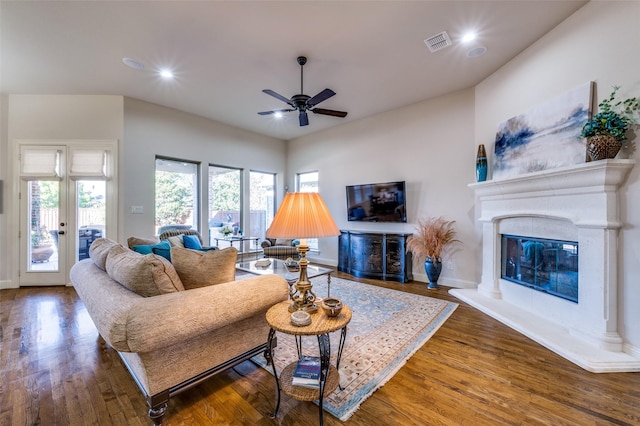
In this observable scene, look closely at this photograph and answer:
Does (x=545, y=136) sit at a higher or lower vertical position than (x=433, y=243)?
higher

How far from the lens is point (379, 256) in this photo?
4.70 m

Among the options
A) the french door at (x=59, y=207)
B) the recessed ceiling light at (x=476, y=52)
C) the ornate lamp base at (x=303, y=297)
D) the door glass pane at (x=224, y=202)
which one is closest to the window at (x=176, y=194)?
the door glass pane at (x=224, y=202)

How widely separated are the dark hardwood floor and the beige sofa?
0.77ft

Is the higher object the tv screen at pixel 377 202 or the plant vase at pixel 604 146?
the plant vase at pixel 604 146

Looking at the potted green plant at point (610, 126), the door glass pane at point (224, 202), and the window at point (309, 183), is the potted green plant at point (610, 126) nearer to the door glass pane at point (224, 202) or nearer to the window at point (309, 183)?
the window at point (309, 183)

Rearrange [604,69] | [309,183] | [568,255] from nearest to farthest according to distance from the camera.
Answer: [604,69], [568,255], [309,183]

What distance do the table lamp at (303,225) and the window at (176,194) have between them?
3.75 m

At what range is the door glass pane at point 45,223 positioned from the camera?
4.34 metres

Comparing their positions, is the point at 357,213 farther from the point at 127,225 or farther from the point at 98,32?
the point at 98,32

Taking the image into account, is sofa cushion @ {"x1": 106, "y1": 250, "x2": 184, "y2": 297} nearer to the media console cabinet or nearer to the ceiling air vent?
the ceiling air vent

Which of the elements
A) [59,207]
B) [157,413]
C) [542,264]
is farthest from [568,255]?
[59,207]

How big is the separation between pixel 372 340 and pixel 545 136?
112 inches

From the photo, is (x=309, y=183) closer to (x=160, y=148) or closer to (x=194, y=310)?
(x=160, y=148)

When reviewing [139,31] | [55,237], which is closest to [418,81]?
[139,31]
